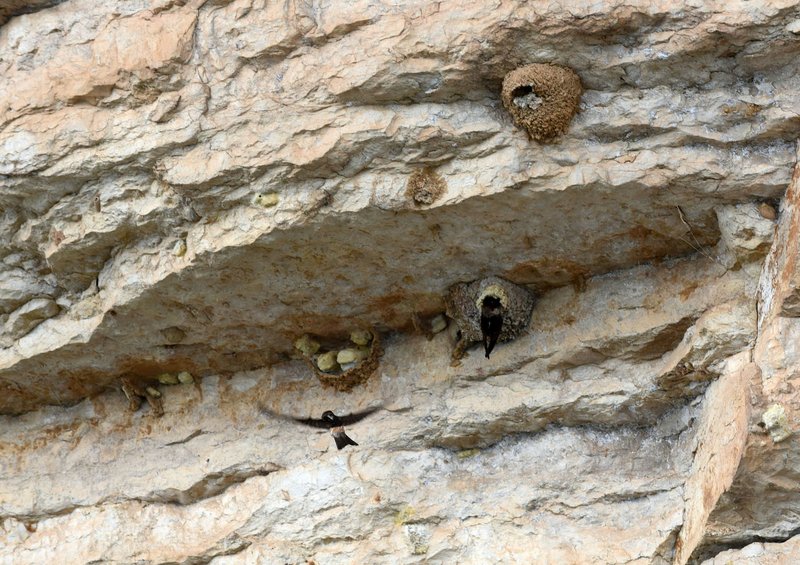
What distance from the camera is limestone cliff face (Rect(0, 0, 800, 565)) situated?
269 inches

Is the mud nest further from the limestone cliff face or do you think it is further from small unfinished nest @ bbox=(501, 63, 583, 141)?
small unfinished nest @ bbox=(501, 63, 583, 141)

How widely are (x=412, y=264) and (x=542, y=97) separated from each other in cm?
155

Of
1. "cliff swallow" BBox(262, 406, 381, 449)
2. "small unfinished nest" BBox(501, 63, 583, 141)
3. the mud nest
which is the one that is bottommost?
"cliff swallow" BBox(262, 406, 381, 449)

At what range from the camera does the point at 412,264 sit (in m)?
7.78

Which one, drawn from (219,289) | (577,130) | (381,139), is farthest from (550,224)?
(219,289)

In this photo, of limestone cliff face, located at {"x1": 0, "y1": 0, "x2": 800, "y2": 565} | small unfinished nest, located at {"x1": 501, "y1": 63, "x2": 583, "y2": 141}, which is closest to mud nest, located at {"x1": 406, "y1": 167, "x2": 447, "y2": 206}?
limestone cliff face, located at {"x1": 0, "y1": 0, "x2": 800, "y2": 565}

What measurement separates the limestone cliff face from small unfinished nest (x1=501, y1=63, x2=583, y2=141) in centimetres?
8

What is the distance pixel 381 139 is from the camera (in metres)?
7.18

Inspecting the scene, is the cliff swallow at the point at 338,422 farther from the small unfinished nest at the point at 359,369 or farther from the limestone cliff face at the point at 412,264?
the small unfinished nest at the point at 359,369

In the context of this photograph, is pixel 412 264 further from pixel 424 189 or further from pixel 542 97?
pixel 542 97

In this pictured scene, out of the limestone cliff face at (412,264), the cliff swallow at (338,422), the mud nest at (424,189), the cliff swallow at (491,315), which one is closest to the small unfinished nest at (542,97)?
the limestone cliff face at (412,264)

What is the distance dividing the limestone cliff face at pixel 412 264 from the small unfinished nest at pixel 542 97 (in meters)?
0.08

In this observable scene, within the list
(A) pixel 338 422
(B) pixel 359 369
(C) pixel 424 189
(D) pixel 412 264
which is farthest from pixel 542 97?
(A) pixel 338 422

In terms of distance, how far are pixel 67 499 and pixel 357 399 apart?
239 centimetres
